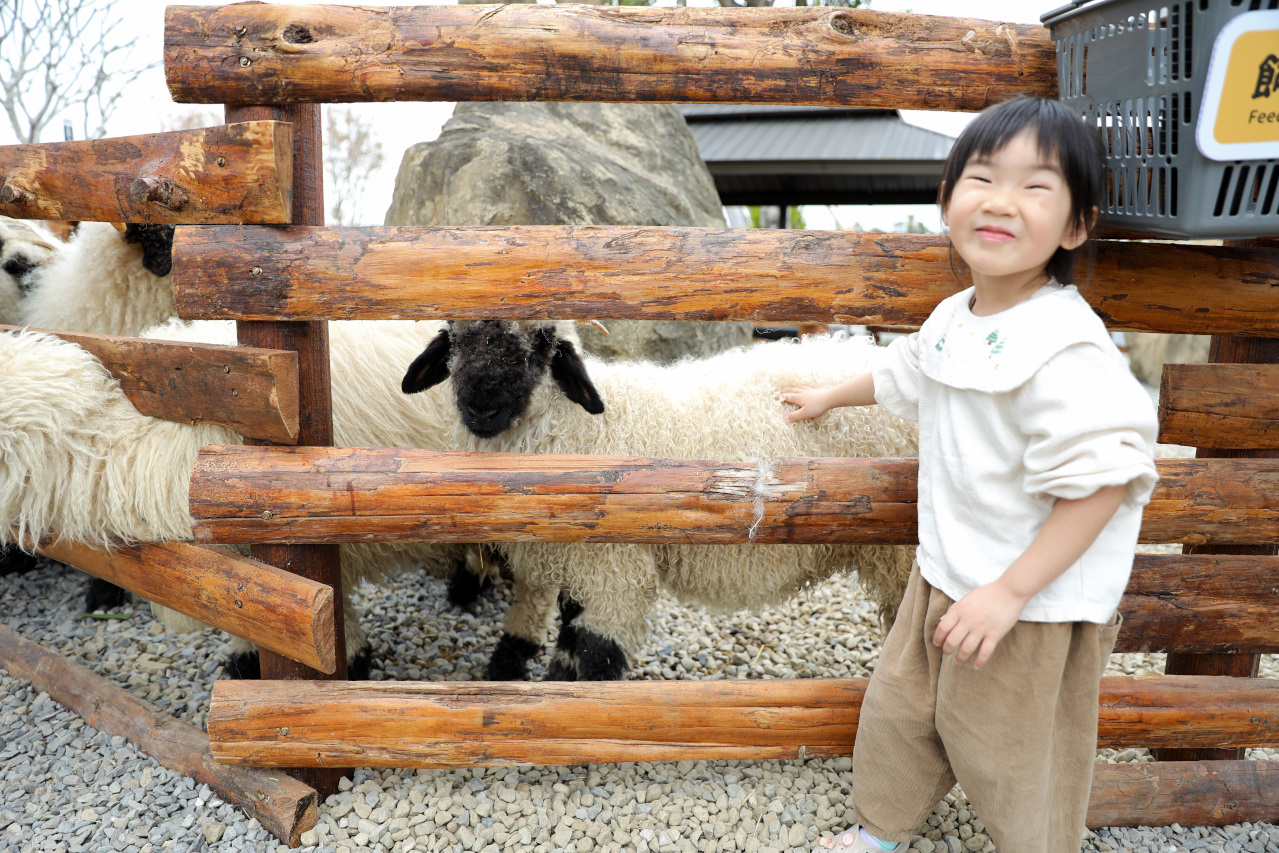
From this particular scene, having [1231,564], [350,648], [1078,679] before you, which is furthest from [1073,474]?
[350,648]

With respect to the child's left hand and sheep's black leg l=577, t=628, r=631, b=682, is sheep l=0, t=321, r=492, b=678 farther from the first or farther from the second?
the child's left hand

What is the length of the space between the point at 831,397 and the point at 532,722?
4.89 ft

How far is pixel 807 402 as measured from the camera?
267cm

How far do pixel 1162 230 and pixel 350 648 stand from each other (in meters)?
3.22

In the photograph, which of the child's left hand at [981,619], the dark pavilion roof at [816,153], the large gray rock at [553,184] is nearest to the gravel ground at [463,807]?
the child's left hand at [981,619]

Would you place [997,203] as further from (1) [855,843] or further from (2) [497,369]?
(1) [855,843]

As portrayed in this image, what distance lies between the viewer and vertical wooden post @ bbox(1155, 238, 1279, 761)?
261 centimetres

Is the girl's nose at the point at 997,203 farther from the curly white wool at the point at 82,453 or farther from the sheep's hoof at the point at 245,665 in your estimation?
the sheep's hoof at the point at 245,665

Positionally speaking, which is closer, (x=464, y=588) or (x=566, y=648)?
(x=566, y=648)

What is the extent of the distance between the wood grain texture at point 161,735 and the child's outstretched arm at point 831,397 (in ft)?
7.05

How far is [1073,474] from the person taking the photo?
1.64 meters

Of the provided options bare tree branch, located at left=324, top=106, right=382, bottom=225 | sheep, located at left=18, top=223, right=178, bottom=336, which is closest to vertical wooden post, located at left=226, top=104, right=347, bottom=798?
sheep, located at left=18, top=223, right=178, bottom=336

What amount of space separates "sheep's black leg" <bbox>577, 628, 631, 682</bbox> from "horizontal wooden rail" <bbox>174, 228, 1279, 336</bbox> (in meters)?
1.36

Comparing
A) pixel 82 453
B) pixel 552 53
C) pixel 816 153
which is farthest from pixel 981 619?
pixel 816 153
